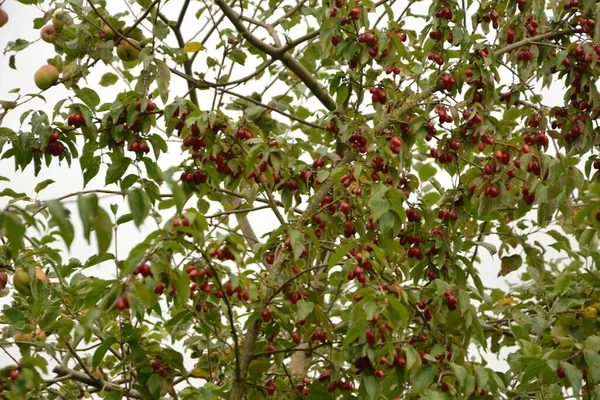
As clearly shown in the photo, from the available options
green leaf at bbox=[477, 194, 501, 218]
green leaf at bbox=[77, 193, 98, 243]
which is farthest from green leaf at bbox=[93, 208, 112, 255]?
green leaf at bbox=[477, 194, 501, 218]

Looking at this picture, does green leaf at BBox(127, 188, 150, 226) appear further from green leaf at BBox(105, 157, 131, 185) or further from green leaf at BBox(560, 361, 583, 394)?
green leaf at BBox(560, 361, 583, 394)

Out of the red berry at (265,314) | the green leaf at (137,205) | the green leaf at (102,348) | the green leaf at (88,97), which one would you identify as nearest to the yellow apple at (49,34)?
the green leaf at (88,97)

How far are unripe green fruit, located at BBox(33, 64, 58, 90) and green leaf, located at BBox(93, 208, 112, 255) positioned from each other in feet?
4.37

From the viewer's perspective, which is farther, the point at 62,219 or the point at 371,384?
the point at 371,384

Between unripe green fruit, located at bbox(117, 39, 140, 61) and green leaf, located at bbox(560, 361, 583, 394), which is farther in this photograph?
unripe green fruit, located at bbox(117, 39, 140, 61)

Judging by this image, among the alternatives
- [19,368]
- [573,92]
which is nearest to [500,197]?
[573,92]

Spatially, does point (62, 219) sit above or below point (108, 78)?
below

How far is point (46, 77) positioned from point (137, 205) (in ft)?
4.25

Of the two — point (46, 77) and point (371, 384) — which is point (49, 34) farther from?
point (371, 384)

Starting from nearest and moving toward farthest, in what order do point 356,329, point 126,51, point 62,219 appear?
point 62,219
point 356,329
point 126,51

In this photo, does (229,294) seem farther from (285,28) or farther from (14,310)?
(285,28)

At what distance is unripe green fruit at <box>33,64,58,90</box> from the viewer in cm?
Result: 261

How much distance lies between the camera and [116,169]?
89.7 inches

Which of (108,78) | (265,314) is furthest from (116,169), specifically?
(108,78)
